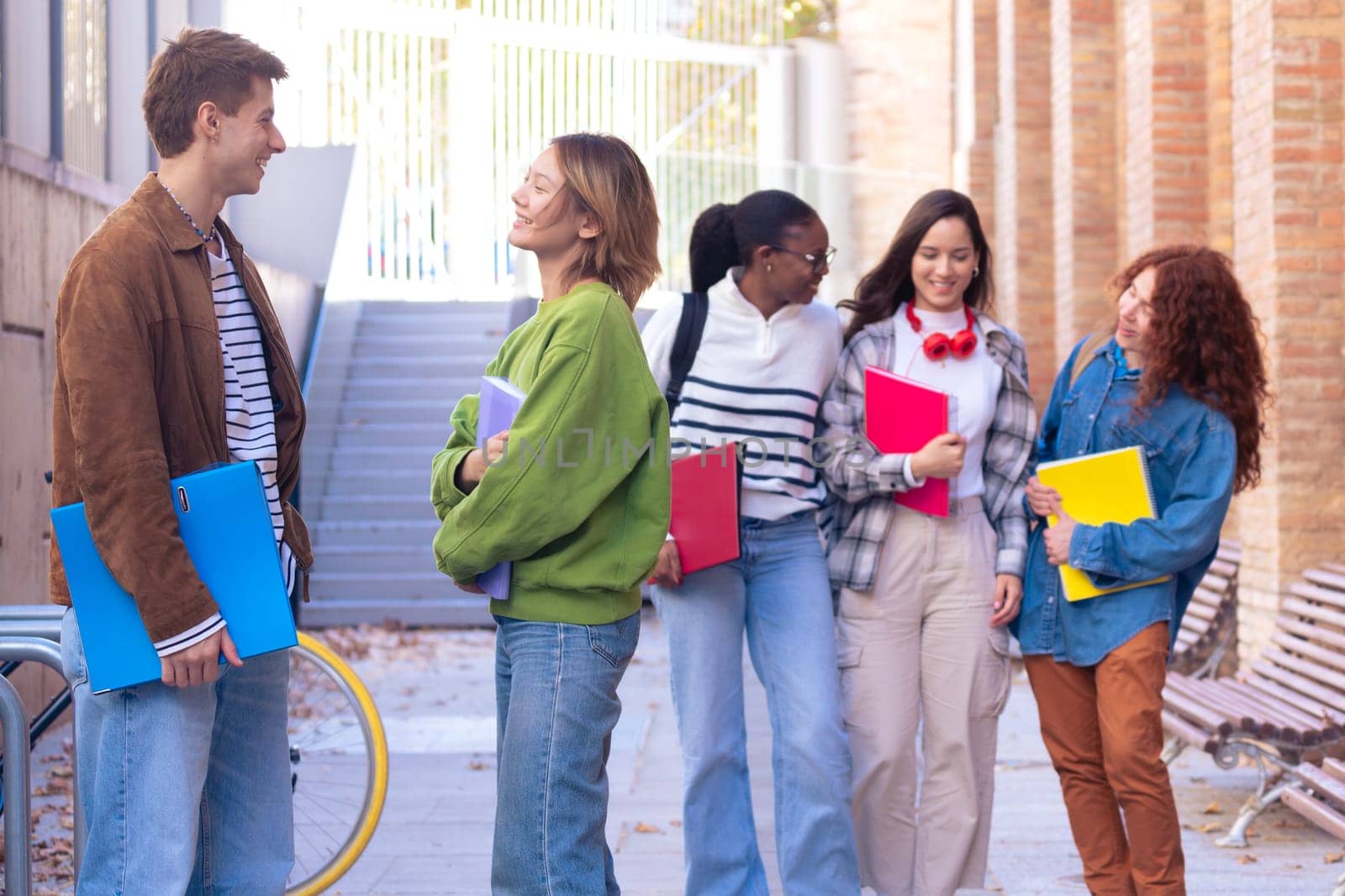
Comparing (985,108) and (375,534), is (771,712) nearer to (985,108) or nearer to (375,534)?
(375,534)

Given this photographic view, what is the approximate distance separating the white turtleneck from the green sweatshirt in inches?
53.5

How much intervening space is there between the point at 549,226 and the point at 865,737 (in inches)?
69.9

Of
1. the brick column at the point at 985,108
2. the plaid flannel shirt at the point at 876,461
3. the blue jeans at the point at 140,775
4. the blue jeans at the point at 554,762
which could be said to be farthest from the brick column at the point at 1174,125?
the blue jeans at the point at 140,775

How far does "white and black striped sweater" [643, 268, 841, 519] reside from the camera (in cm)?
424

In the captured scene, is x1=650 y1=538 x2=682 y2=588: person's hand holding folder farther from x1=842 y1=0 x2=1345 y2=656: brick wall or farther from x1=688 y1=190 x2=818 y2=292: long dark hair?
x1=842 y1=0 x2=1345 y2=656: brick wall

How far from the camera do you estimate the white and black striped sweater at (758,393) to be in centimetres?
424

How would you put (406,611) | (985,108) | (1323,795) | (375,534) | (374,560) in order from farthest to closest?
(985,108) → (375,534) → (374,560) → (406,611) → (1323,795)

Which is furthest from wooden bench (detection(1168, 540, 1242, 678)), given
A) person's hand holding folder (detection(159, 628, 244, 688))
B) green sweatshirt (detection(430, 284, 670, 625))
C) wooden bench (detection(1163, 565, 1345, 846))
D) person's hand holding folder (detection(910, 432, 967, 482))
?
person's hand holding folder (detection(159, 628, 244, 688))

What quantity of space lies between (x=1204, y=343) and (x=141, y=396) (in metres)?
2.74

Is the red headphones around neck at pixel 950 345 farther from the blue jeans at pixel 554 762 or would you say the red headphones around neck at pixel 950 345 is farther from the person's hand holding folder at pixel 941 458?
the blue jeans at pixel 554 762

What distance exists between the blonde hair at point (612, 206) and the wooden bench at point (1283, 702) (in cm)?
334

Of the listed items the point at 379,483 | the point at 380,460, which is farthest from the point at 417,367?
the point at 379,483

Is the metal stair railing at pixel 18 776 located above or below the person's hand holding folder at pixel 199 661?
below

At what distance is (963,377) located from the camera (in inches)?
170
